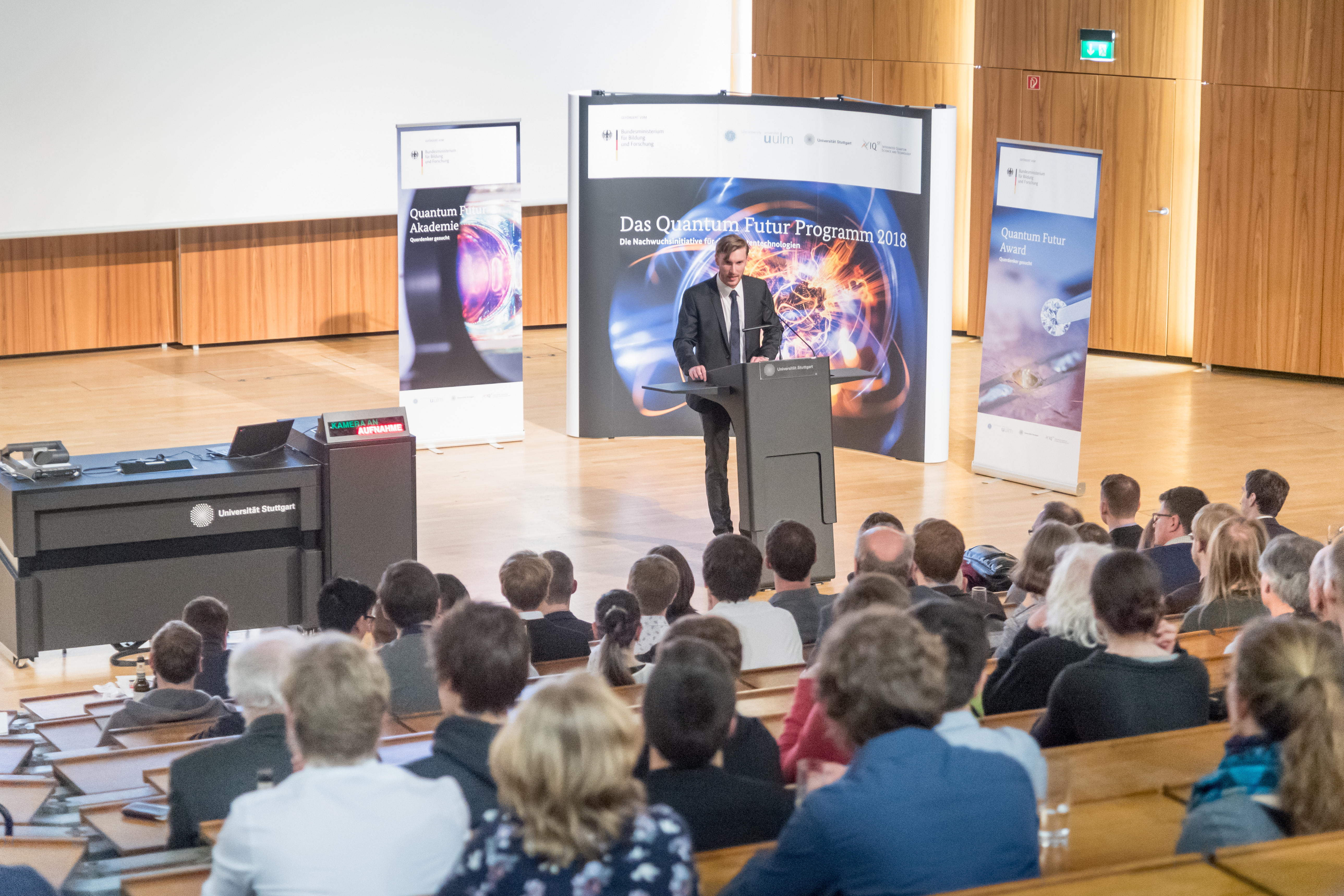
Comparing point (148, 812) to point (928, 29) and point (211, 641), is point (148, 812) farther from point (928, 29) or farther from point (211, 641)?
point (928, 29)

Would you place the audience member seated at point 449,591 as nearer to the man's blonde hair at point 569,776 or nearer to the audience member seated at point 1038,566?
the audience member seated at point 1038,566

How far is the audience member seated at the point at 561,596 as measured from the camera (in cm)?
498

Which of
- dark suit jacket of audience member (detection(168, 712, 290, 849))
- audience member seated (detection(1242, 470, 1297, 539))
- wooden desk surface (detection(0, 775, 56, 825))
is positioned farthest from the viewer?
audience member seated (detection(1242, 470, 1297, 539))

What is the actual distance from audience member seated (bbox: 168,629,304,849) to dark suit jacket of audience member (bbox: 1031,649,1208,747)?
1553 millimetres

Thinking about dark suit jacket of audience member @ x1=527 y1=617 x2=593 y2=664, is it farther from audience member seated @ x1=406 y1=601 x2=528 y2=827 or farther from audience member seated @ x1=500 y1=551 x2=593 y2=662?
audience member seated @ x1=406 y1=601 x2=528 y2=827

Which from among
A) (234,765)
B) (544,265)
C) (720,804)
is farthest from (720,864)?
(544,265)

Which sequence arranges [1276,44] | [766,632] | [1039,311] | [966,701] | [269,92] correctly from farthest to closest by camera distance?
1. [269,92]
2. [1276,44]
3. [1039,311]
4. [766,632]
5. [966,701]

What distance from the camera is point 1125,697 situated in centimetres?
328

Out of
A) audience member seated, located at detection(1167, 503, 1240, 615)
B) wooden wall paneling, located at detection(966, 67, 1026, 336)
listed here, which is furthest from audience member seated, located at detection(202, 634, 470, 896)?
wooden wall paneling, located at detection(966, 67, 1026, 336)

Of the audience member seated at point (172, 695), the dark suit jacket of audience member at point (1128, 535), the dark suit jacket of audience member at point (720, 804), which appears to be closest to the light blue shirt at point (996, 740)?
the dark suit jacket of audience member at point (720, 804)

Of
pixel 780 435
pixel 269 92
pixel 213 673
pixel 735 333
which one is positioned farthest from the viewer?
pixel 269 92

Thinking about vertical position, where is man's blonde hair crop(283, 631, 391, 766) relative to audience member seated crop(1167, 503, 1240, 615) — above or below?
above

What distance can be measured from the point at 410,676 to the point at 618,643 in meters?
0.56

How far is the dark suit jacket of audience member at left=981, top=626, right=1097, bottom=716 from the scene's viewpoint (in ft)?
12.6
